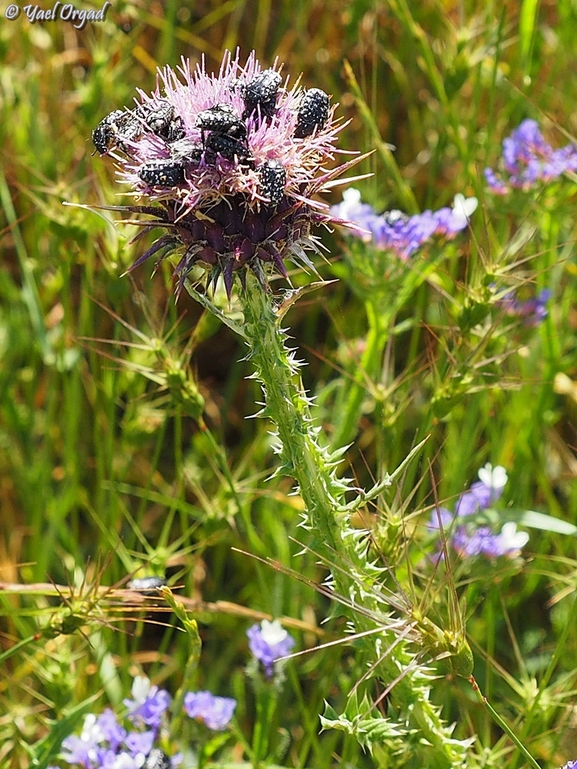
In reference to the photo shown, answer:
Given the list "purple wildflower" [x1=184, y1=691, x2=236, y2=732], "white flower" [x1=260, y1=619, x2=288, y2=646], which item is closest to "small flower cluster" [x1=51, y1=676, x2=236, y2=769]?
"purple wildflower" [x1=184, y1=691, x2=236, y2=732]

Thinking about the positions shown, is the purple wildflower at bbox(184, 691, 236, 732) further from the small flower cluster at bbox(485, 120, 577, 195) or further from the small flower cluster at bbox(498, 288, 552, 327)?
the small flower cluster at bbox(485, 120, 577, 195)

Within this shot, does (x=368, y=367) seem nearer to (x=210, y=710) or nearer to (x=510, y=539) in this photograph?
(x=510, y=539)

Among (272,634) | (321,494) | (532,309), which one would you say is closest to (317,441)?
(321,494)

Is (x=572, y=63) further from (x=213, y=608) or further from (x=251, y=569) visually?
(x=213, y=608)

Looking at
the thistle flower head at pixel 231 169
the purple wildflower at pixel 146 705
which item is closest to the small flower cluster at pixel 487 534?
the purple wildflower at pixel 146 705

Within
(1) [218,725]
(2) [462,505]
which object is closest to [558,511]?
(2) [462,505]
